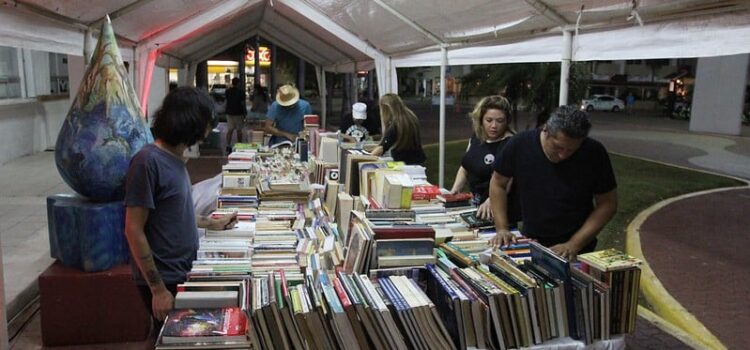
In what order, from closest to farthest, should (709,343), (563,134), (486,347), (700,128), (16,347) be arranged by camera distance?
(486,347)
(563,134)
(16,347)
(709,343)
(700,128)

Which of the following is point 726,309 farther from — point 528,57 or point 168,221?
point 168,221

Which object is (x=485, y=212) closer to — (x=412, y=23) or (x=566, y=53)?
(x=566, y=53)

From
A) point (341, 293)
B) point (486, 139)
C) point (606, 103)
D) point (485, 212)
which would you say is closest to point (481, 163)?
point (486, 139)

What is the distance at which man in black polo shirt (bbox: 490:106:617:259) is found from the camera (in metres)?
2.80

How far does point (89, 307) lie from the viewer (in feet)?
11.8

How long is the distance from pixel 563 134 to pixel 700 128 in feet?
82.3

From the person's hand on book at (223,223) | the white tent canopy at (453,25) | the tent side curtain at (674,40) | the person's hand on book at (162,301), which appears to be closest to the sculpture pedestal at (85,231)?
the person's hand on book at (223,223)

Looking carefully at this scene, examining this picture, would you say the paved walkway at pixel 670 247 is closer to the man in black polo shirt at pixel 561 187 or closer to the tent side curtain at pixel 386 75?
the man in black polo shirt at pixel 561 187

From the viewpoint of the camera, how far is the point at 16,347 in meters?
3.64

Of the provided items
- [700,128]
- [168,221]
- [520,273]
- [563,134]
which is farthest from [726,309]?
[700,128]

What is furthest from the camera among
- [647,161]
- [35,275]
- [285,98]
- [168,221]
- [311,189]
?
[647,161]

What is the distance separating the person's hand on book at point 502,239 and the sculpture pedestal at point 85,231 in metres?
2.35

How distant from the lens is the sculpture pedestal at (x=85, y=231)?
11.3 ft

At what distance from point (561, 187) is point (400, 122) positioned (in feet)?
8.60
